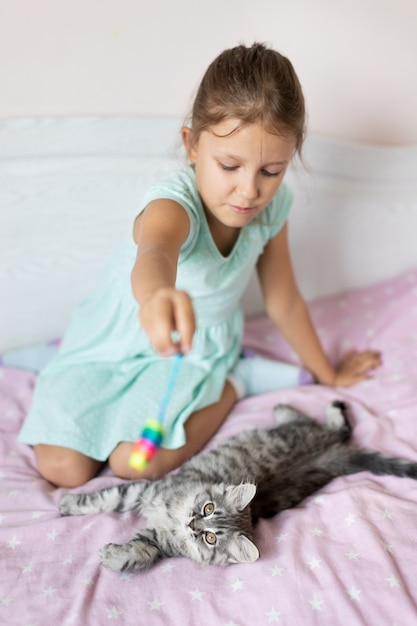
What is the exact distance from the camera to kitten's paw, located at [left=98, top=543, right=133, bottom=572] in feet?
3.46

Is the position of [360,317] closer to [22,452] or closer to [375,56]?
[375,56]

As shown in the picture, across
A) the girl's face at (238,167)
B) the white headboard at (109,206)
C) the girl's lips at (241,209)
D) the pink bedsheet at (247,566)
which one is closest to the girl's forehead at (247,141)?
the girl's face at (238,167)

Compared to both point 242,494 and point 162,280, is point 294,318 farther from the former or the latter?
point 162,280

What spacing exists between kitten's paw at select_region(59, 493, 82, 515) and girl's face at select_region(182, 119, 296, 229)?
0.63 meters

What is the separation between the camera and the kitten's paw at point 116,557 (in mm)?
1055

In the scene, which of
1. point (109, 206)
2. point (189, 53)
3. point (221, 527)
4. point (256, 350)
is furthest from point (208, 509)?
point (189, 53)

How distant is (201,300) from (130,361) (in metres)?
0.23

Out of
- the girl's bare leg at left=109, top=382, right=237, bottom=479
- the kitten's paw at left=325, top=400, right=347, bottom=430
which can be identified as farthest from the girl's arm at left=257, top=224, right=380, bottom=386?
the girl's bare leg at left=109, top=382, right=237, bottom=479

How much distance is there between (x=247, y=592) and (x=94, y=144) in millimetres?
1135

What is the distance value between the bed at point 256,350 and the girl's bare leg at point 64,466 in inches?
1.1

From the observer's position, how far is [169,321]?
31.0 inches

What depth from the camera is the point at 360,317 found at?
1902mm

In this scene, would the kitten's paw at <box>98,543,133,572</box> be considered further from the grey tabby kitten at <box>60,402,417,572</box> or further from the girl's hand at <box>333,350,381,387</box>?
the girl's hand at <box>333,350,381,387</box>

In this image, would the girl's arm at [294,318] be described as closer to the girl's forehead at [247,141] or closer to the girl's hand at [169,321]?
the girl's forehead at [247,141]
